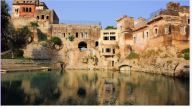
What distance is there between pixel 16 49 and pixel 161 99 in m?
32.6

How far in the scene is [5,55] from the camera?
4028 centimetres

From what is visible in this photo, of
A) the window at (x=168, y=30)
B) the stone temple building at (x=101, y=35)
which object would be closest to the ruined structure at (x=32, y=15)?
the stone temple building at (x=101, y=35)

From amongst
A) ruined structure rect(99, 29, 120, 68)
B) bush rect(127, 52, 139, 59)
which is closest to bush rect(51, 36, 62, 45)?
ruined structure rect(99, 29, 120, 68)

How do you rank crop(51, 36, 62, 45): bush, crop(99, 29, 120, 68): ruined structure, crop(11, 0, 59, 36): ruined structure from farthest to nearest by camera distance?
crop(11, 0, 59, 36): ruined structure < crop(51, 36, 62, 45): bush < crop(99, 29, 120, 68): ruined structure

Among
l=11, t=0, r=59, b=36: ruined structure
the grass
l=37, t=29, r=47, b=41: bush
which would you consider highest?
l=11, t=0, r=59, b=36: ruined structure

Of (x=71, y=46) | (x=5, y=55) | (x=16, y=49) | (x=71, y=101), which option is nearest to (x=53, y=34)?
(x=71, y=46)

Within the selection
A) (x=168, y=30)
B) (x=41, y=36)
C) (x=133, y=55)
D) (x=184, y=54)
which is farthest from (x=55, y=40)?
(x=184, y=54)

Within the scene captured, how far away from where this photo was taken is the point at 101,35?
4797cm

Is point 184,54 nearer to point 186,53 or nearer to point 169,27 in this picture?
point 186,53

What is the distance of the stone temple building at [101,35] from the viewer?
1329 inches

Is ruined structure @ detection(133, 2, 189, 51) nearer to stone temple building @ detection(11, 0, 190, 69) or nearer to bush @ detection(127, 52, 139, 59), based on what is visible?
stone temple building @ detection(11, 0, 190, 69)

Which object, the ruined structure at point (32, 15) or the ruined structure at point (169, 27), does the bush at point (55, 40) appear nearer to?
the ruined structure at point (32, 15)

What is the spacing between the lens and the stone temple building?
3375 cm

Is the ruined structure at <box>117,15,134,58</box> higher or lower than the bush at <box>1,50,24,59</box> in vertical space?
higher
